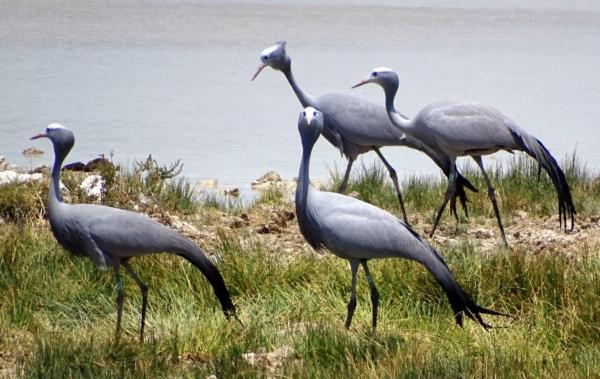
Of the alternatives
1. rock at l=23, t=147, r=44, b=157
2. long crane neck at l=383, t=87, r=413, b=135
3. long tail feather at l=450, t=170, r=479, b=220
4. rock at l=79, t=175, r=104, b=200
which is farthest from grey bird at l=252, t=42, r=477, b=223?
rock at l=23, t=147, r=44, b=157

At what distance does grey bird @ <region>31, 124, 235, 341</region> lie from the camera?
6629 mm

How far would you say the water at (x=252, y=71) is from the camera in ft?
48.1

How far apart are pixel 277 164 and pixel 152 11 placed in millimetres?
15132

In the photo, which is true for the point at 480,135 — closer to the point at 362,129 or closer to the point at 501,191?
the point at 362,129

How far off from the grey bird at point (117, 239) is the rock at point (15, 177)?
3.01m

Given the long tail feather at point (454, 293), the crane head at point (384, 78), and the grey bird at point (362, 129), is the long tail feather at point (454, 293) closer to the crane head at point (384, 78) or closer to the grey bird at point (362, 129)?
the crane head at point (384, 78)

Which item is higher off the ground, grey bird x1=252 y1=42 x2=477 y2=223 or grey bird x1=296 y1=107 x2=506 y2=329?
grey bird x1=252 y1=42 x2=477 y2=223

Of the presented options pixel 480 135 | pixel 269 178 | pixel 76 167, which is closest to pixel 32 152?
pixel 76 167

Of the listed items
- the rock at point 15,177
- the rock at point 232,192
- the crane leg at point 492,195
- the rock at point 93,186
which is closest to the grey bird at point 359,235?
the crane leg at point 492,195

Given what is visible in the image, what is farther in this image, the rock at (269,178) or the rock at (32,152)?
the rock at (32,152)

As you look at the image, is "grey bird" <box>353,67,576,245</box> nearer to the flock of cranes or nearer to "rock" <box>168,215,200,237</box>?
"rock" <box>168,215,200,237</box>

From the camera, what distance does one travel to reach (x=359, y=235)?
6.71 metres

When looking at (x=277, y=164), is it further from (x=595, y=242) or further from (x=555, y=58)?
(x=555, y=58)

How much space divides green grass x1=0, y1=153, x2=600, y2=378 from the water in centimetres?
483
